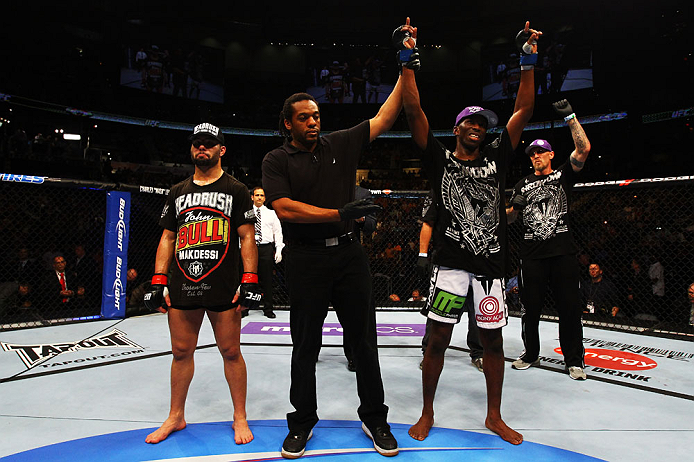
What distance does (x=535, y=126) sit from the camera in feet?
47.4

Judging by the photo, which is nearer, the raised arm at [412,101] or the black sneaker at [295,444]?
the black sneaker at [295,444]

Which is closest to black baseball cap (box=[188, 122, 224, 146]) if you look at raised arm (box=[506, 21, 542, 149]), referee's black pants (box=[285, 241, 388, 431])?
referee's black pants (box=[285, 241, 388, 431])

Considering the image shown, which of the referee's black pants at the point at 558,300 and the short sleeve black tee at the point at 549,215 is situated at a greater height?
the short sleeve black tee at the point at 549,215

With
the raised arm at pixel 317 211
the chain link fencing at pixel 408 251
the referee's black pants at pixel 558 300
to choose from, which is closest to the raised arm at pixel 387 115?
the raised arm at pixel 317 211

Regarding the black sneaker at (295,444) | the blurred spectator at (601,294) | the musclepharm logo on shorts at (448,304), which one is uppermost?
the musclepharm logo on shorts at (448,304)

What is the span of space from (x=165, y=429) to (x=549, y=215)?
9.43 ft

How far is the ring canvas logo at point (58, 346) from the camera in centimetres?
343

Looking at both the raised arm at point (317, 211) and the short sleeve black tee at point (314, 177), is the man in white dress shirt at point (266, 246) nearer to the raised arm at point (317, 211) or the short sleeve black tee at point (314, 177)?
the short sleeve black tee at point (314, 177)

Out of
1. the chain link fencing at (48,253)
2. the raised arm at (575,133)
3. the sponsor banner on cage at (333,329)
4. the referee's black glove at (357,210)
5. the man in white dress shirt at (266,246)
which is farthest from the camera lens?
the man in white dress shirt at (266,246)

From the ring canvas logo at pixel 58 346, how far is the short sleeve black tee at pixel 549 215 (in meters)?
3.44

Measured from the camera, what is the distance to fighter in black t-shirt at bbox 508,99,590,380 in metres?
3.14

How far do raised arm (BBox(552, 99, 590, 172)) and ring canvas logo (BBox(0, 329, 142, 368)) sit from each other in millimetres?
3839

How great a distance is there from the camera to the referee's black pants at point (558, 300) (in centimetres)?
313

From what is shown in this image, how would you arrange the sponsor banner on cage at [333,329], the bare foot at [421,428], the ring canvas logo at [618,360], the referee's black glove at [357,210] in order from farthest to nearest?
the sponsor banner on cage at [333,329], the ring canvas logo at [618,360], the bare foot at [421,428], the referee's black glove at [357,210]
